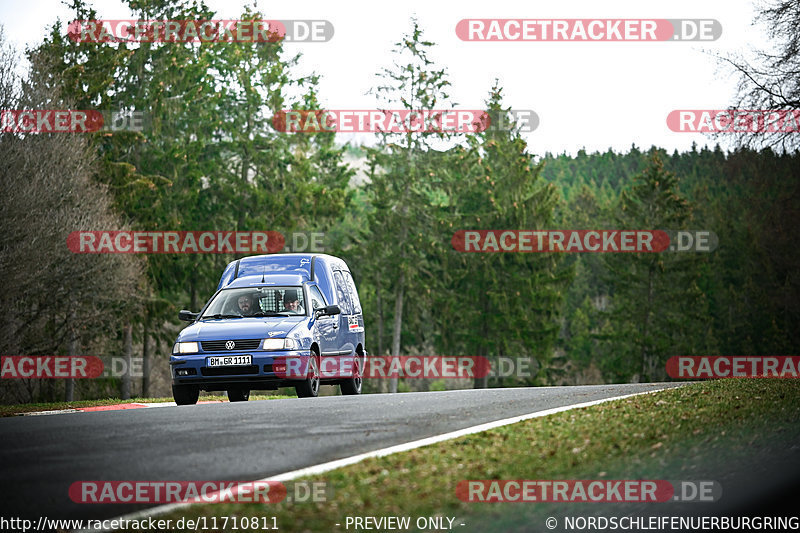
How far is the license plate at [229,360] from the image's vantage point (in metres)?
15.0

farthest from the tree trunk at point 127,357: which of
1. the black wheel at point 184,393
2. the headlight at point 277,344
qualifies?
the headlight at point 277,344

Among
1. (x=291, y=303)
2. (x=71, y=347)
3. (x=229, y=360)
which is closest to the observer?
(x=229, y=360)

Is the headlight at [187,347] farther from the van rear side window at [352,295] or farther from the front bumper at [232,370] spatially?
the van rear side window at [352,295]

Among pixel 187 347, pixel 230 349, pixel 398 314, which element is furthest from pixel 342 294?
pixel 398 314

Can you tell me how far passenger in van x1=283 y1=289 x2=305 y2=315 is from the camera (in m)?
16.6

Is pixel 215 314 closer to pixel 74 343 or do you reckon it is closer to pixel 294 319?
pixel 294 319

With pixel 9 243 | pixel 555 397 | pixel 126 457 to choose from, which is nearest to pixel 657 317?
pixel 9 243

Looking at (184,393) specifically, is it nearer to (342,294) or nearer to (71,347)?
(342,294)

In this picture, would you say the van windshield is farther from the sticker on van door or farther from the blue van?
the sticker on van door

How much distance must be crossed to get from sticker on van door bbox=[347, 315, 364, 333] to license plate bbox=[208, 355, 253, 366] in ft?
12.8

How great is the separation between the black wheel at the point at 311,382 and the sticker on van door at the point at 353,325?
94.8 inches

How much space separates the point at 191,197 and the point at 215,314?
82.8ft

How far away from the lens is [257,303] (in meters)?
17.0

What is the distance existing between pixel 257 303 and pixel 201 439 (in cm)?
755
